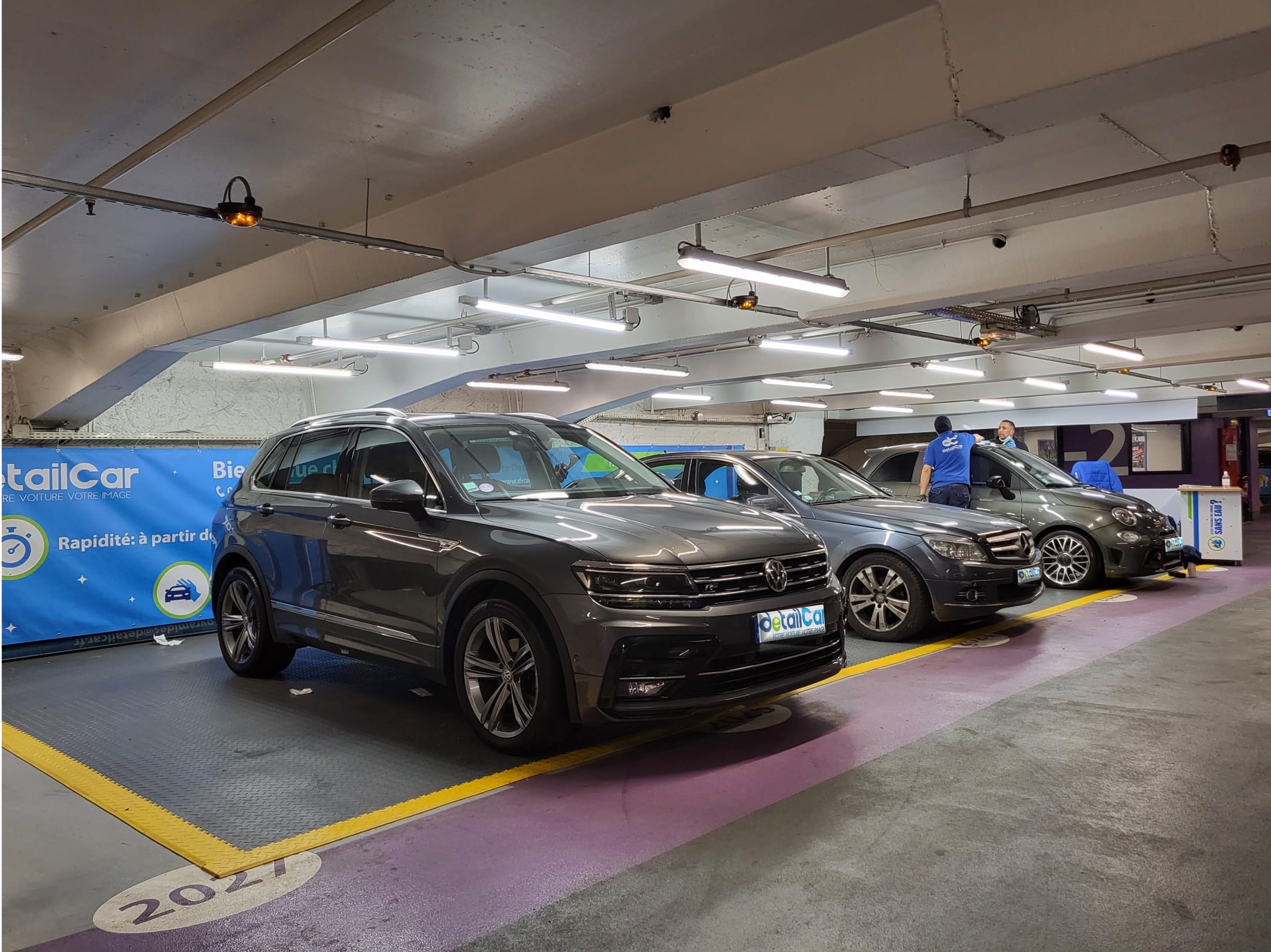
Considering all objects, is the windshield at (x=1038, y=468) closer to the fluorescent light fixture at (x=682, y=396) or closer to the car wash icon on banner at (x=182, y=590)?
the car wash icon on banner at (x=182, y=590)

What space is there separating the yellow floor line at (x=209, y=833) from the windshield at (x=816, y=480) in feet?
9.36

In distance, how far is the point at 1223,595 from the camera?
9.18 m

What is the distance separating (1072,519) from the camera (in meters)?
9.78

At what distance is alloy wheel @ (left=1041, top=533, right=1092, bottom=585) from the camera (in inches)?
385

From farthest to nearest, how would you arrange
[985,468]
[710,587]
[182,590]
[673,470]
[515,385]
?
[515,385]
[985,468]
[673,470]
[182,590]
[710,587]

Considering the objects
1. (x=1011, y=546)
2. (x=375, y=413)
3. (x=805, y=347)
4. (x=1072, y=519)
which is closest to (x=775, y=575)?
(x=375, y=413)

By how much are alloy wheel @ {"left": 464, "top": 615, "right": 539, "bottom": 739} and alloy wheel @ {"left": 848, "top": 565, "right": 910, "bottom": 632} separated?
380 cm

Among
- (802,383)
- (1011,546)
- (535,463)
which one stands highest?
(802,383)

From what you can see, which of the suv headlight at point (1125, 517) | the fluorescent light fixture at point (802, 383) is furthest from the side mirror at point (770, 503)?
the fluorescent light fixture at point (802, 383)

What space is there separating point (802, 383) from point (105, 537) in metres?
14.6

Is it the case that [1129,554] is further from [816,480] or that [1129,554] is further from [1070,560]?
[816,480]

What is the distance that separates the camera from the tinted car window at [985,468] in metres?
10.2

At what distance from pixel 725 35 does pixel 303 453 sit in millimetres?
3620

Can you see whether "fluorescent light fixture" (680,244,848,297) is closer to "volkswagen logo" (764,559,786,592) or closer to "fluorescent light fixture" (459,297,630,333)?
"fluorescent light fixture" (459,297,630,333)
